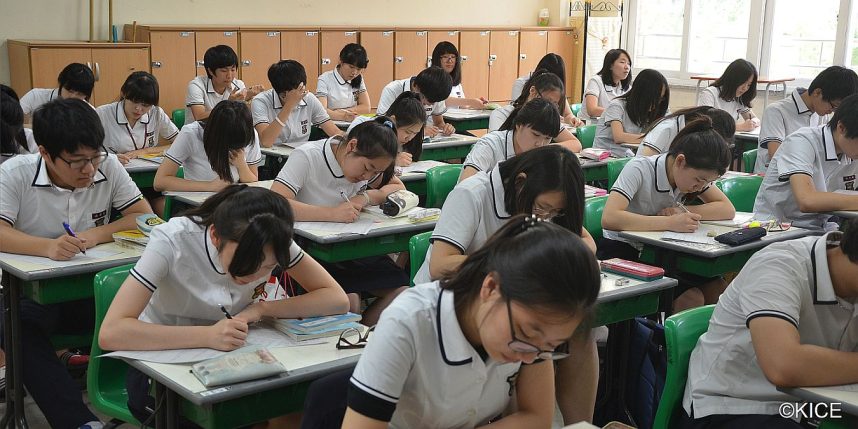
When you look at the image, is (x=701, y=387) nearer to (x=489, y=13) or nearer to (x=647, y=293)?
(x=647, y=293)

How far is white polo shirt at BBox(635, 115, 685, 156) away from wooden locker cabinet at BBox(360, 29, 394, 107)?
16.4ft

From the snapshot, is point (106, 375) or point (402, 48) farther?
point (402, 48)

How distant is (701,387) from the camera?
2135 mm

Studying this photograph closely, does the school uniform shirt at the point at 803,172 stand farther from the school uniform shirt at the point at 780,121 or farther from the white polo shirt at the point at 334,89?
the white polo shirt at the point at 334,89

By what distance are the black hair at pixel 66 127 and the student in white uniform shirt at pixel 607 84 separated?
5137 millimetres

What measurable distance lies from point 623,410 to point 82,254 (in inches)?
74.4

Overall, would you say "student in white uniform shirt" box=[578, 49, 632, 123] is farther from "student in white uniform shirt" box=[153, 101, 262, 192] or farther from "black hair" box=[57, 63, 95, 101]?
"black hair" box=[57, 63, 95, 101]

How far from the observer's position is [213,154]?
4082mm

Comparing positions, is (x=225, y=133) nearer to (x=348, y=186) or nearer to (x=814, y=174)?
(x=348, y=186)

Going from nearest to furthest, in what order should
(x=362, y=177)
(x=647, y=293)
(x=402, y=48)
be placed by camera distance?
(x=647, y=293) → (x=362, y=177) → (x=402, y=48)

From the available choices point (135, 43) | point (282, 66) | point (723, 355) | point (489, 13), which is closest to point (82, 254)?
point (723, 355)

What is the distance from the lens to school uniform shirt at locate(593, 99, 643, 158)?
5.82 meters

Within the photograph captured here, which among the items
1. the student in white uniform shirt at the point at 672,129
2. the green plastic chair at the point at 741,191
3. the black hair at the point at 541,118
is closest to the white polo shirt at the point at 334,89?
the student in white uniform shirt at the point at 672,129

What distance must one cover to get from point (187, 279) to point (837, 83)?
4.00 metres
